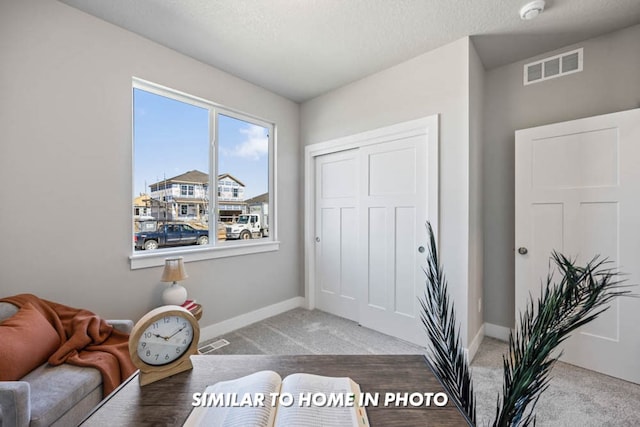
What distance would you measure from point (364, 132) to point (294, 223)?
1.44m

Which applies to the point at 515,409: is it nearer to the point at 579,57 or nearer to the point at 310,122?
the point at 579,57

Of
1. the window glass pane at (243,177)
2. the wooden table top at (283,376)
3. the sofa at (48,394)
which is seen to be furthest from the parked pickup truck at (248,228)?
the wooden table top at (283,376)

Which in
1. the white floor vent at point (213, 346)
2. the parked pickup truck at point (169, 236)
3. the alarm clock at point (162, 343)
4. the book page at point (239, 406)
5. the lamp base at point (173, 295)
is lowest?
the white floor vent at point (213, 346)

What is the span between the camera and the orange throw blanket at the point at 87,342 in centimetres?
143

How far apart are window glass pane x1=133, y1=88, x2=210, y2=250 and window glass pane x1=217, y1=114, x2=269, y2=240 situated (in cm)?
20

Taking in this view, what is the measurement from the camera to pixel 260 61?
2.62 meters

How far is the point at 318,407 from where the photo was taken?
0.67 metres

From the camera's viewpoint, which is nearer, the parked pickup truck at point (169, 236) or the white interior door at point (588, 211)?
the white interior door at point (588, 211)

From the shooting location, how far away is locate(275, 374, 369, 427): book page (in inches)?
24.6

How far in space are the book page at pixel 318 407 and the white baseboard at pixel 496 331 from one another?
2581mm

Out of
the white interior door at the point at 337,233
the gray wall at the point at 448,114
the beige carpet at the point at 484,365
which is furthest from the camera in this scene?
the white interior door at the point at 337,233

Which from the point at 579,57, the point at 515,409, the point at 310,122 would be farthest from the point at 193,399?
the point at 579,57

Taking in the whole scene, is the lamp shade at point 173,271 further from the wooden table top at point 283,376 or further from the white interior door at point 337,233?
the white interior door at point 337,233

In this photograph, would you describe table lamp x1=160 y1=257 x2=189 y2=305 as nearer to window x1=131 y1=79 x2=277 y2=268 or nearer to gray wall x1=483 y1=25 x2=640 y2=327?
window x1=131 y1=79 x2=277 y2=268
